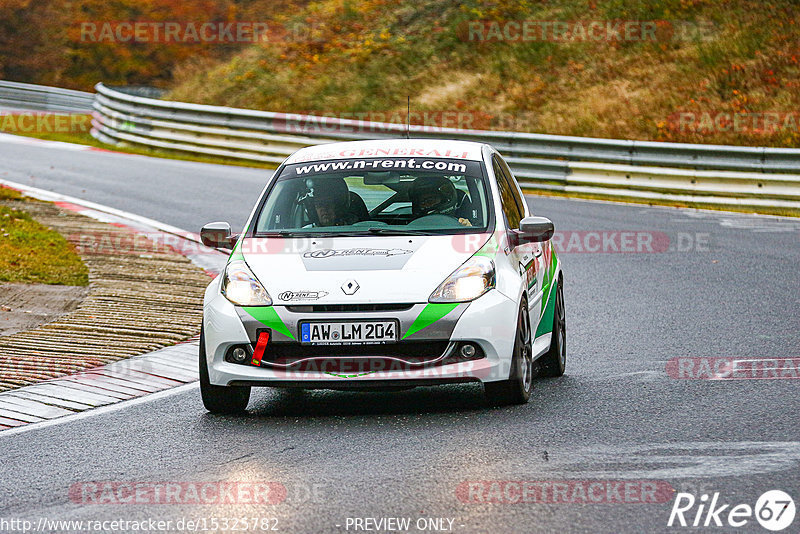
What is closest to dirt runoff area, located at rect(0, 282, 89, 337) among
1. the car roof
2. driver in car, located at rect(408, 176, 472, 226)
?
the car roof

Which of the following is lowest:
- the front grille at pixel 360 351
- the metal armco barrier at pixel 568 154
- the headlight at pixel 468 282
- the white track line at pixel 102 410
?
the metal armco barrier at pixel 568 154

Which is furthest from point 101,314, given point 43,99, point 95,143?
point 43,99

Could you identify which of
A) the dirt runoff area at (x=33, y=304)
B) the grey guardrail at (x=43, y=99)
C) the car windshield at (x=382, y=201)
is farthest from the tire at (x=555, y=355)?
the grey guardrail at (x=43, y=99)

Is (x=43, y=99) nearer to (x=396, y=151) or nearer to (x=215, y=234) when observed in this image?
(x=396, y=151)

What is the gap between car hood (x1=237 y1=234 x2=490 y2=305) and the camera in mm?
7449

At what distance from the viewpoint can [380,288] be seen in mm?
7445

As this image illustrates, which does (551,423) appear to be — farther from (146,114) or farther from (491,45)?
(491,45)

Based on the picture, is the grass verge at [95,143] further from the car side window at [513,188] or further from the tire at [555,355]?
the tire at [555,355]

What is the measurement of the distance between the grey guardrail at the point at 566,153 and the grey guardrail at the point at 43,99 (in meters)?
9.50

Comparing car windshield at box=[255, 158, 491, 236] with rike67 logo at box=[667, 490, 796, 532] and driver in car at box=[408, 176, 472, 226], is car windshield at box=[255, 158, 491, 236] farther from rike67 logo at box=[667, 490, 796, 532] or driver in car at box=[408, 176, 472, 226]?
rike67 logo at box=[667, 490, 796, 532]

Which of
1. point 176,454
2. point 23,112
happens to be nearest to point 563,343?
point 176,454

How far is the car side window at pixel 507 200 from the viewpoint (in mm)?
8656

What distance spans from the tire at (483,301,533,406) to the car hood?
553mm

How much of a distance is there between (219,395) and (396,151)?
2264 mm
